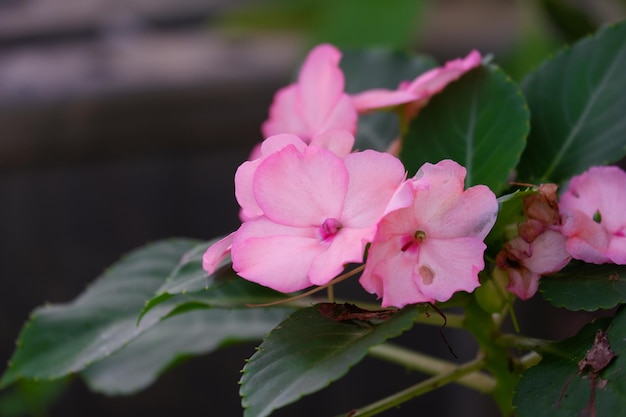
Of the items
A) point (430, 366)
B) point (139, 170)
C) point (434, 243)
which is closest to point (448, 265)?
point (434, 243)

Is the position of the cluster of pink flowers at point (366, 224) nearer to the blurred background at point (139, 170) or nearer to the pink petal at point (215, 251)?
the pink petal at point (215, 251)

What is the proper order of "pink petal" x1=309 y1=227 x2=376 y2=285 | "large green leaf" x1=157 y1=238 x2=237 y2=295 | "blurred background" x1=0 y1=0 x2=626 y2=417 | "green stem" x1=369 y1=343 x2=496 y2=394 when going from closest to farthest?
"pink petal" x1=309 y1=227 x2=376 y2=285 → "large green leaf" x1=157 y1=238 x2=237 y2=295 → "green stem" x1=369 y1=343 x2=496 y2=394 → "blurred background" x1=0 y1=0 x2=626 y2=417

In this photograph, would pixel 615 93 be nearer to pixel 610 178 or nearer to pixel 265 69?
pixel 610 178

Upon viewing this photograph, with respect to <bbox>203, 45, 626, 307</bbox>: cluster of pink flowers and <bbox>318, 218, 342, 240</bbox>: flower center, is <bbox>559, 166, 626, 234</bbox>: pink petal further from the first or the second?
<bbox>318, 218, 342, 240</bbox>: flower center

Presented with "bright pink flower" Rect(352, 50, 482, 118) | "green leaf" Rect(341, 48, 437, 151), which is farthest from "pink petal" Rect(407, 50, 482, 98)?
"green leaf" Rect(341, 48, 437, 151)

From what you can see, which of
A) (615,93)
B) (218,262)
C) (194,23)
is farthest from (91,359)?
(194,23)
